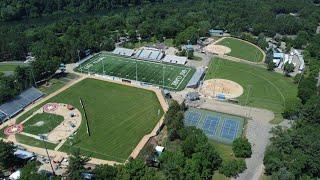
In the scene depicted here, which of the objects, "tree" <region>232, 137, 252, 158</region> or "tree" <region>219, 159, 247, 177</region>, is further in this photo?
"tree" <region>232, 137, 252, 158</region>

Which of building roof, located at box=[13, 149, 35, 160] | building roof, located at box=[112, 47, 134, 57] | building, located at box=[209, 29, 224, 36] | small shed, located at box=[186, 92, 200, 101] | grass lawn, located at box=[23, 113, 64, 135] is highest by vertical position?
building, located at box=[209, 29, 224, 36]

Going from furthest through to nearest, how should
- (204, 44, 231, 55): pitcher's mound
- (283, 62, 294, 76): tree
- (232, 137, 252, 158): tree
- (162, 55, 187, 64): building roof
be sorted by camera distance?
(204, 44, 231, 55): pitcher's mound → (162, 55, 187, 64): building roof → (283, 62, 294, 76): tree → (232, 137, 252, 158): tree

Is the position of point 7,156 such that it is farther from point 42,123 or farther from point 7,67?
point 7,67

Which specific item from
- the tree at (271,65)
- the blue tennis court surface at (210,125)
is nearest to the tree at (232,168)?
the blue tennis court surface at (210,125)

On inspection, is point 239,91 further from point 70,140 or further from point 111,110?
point 70,140

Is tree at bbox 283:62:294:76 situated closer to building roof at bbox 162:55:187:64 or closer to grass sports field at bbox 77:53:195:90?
grass sports field at bbox 77:53:195:90

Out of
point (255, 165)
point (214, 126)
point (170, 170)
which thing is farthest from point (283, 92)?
point (170, 170)

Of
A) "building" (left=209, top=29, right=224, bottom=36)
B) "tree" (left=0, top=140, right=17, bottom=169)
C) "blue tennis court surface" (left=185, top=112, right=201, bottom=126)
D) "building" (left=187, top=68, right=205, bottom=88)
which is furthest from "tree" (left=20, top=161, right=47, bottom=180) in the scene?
"building" (left=209, top=29, right=224, bottom=36)
